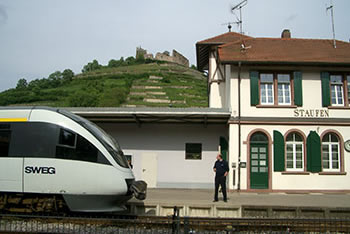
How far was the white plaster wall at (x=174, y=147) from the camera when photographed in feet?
54.0

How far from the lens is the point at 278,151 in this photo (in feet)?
49.3

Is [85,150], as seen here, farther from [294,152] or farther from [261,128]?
[294,152]

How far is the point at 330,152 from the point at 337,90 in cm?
286

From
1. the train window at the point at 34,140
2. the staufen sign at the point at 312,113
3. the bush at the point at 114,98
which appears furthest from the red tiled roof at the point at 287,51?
the bush at the point at 114,98

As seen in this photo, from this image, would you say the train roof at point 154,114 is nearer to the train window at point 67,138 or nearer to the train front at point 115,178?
the train front at point 115,178

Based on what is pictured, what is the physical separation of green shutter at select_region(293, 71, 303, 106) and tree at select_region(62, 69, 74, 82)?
93.8 m

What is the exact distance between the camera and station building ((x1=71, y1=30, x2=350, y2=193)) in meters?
15.0

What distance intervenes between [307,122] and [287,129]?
0.94 m

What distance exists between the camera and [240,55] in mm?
15688

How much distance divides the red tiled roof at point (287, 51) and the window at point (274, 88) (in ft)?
2.75

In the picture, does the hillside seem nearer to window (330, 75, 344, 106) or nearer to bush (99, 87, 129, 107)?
bush (99, 87, 129, 107)

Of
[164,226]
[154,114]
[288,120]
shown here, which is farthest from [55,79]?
[164,226]

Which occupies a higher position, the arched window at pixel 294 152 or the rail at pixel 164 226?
the arched window at pixel 294 152

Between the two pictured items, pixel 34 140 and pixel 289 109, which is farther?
pixel 289 109
